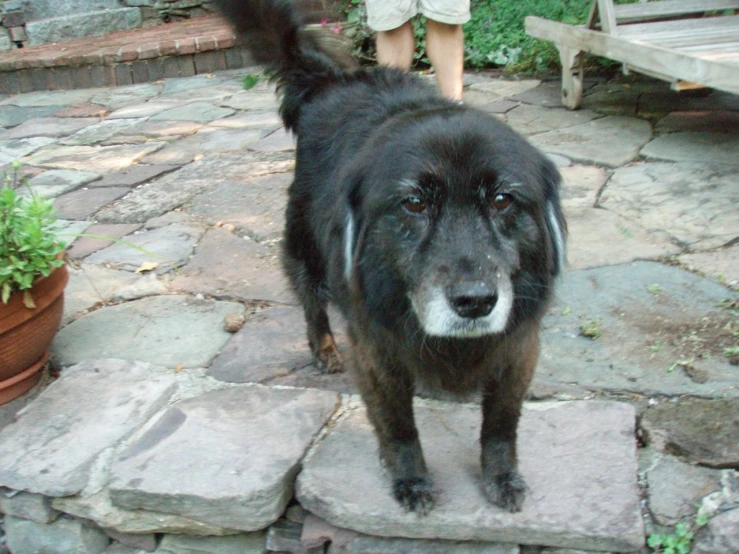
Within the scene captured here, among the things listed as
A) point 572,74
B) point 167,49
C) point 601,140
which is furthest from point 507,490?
point 167,49

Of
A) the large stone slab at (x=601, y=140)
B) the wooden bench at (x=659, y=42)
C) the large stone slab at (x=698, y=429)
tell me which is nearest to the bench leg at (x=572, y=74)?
the wooden bench at (x=659, y=42)

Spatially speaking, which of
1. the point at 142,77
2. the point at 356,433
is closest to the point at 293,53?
the point at 356,433

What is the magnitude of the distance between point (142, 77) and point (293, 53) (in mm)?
5558

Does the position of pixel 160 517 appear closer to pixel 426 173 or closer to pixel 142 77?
pixel 426 173

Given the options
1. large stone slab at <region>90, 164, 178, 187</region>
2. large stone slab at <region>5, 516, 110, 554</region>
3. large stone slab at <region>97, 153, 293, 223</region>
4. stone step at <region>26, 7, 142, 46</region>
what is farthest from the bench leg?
stone step at <region>26, 7, 142, 46</region>

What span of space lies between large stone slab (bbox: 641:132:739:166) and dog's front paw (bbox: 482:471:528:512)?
283 centimetres

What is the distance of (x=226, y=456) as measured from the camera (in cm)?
238

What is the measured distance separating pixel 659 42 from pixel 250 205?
9.09 feet

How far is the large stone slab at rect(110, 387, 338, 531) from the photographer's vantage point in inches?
88.4

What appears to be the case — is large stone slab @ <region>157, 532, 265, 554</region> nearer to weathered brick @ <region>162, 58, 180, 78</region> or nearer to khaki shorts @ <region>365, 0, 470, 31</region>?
khaki shorts @ <region>365, 0, 470, 31</region>

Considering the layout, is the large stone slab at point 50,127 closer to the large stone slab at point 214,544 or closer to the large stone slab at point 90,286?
the large stone slab at point 90,286

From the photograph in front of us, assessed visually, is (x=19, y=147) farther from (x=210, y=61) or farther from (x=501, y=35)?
(x=501, y=35)

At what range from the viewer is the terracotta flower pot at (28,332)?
2.71 metres

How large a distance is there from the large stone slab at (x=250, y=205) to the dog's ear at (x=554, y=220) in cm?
205
